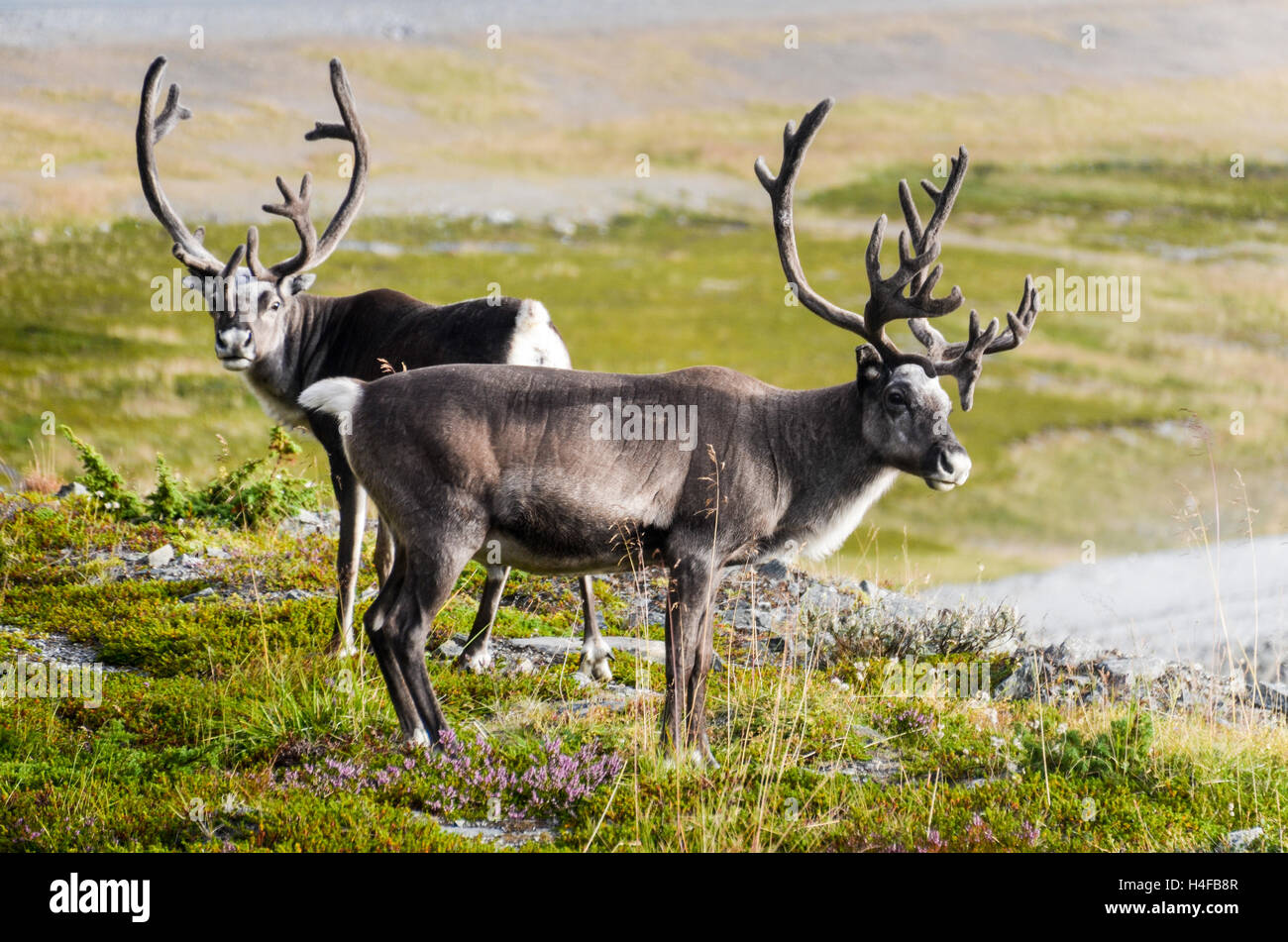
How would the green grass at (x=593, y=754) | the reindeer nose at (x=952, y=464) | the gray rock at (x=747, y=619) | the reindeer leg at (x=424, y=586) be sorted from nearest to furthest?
the green grass at (x=593, y=754) < the reindeer leg at (x=424, y=586) < the reindeer nose at (x=952, y=464) < the gray rock at (x=747, y=619)

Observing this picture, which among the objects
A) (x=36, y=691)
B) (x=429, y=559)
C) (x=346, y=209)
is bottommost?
(x=36, y=691)

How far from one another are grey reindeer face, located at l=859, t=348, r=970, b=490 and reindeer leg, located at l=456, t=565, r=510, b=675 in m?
3.34

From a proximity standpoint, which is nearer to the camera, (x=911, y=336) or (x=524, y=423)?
(x=524, y=423)

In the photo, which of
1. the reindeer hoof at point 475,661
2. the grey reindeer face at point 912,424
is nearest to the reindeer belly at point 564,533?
the grey reindeer face at point 912,424

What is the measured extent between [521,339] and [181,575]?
4.92 meters

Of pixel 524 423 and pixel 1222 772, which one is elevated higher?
pixel 524 423

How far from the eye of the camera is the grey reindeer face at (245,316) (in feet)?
36.0

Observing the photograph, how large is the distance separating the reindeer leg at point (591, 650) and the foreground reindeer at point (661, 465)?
6.70 ft

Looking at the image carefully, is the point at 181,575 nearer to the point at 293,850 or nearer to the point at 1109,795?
the point at 293,850

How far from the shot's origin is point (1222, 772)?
831cm

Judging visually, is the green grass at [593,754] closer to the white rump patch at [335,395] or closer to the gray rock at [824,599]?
the gray rock at [824,599]

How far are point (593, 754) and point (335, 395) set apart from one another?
107 inches

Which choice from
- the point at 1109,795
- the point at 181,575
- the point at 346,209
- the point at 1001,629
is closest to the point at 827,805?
the point at 1109,795

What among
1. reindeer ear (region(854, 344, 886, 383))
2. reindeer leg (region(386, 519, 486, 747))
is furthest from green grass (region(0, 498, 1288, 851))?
reindeer ear (region(854, 344, 886, 383))
